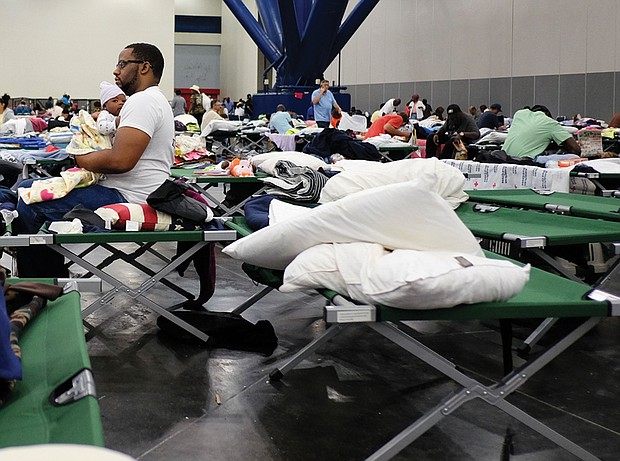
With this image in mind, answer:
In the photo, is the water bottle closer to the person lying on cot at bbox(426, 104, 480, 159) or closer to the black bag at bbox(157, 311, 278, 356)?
the black bag at bbox(157, 311, 278, 356)

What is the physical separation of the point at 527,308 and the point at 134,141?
2193 mm

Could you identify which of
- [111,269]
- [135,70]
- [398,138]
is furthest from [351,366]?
[398,138]

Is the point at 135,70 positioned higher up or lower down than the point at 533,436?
higher up

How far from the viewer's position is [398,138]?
1116cm

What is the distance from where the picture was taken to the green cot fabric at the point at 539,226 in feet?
12.4

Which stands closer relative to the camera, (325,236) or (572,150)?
(325,236)

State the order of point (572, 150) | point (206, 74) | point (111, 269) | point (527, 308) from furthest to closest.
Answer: point (206, 74) → point (572, 150) → point (111, 269) → point (527, 308)

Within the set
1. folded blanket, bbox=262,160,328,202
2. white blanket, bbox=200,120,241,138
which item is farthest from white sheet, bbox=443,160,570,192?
white blanket, bbox=200,120,241,138

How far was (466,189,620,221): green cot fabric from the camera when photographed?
15.0ft

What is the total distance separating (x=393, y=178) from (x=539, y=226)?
2.51 feet

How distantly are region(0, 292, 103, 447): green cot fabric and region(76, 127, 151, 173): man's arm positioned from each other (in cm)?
180

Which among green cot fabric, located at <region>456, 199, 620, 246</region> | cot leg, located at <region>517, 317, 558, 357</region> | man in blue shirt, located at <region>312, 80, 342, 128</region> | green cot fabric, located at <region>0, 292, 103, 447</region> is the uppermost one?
man in blue shirt, located at <region>312, 80, 342, 128</region>

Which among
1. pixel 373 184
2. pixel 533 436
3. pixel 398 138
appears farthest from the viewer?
pixel 398 138

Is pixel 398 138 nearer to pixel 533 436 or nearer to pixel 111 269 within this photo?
pixel 111 269
